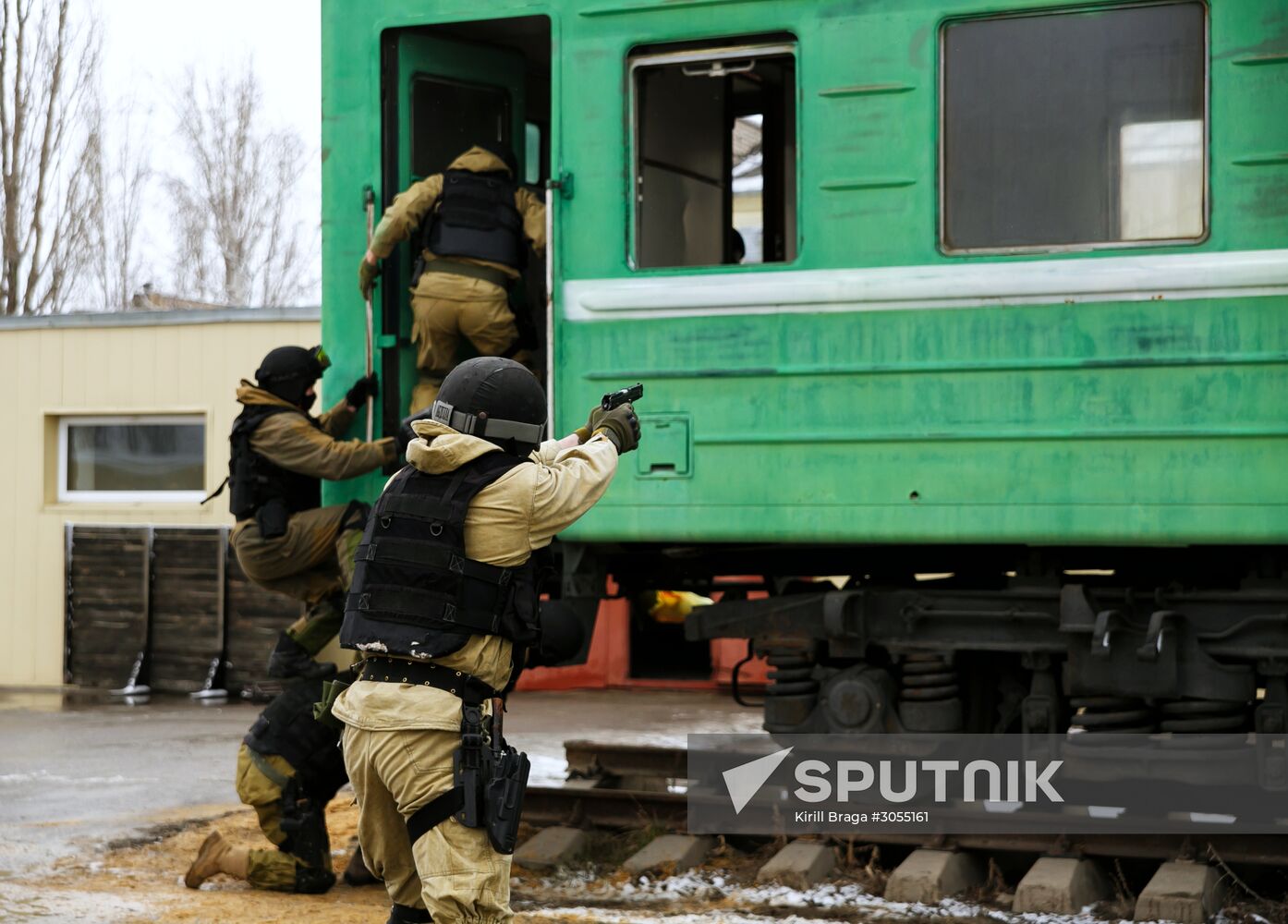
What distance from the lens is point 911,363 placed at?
19.9 feet

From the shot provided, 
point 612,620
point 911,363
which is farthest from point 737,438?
point 612,620

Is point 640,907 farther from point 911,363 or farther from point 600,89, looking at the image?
point 600,89

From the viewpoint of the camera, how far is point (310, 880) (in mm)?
6559

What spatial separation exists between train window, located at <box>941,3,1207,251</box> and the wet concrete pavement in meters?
3.98

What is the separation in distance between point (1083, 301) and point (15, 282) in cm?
2463

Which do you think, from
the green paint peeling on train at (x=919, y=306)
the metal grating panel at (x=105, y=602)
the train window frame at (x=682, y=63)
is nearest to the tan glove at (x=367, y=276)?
the green paint peeling on train at (x=919, y=306)

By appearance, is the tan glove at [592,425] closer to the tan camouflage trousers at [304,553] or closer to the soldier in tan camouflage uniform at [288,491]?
the soldier in tan camouflage uniform at [288,491]

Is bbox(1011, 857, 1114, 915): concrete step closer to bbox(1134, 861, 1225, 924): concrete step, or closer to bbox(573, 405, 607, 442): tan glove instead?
bbox(1134, 861, 1225, 924): concrete step

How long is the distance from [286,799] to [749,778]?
1915mm

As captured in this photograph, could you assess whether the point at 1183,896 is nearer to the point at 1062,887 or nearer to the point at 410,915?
the point at 1062,887

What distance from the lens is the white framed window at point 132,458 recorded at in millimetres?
13773

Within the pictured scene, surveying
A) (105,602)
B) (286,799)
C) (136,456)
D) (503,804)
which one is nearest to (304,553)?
(286,799)

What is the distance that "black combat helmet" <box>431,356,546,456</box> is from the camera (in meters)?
4.55

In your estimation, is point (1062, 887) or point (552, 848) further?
point (552, 848)
